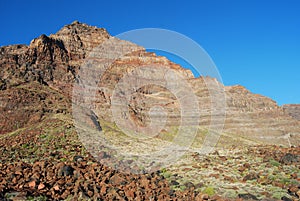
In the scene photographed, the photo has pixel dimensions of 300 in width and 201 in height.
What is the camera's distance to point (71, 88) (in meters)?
52.6

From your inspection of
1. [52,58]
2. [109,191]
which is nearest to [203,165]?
[109,191]

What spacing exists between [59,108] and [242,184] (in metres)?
25.8

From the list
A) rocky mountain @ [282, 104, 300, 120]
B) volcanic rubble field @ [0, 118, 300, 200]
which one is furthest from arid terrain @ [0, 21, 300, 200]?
rocky mountain @ [282, 104, 300, 120]

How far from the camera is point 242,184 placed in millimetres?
15758

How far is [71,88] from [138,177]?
38.4 meters

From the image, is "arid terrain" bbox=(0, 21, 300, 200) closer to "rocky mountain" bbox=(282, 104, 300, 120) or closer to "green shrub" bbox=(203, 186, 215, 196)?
"green shrub" bbox=(203, 186, 215, 196)

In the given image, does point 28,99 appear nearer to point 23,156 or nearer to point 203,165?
point 23,156

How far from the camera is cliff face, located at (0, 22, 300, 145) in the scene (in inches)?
1442

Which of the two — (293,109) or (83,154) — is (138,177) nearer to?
(83,154)

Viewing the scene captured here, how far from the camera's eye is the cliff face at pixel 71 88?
3662 cm

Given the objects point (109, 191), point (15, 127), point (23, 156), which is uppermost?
point (15, 127)

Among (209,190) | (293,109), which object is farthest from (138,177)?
(293,109)

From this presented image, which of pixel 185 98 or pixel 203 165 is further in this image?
pixel 185 98

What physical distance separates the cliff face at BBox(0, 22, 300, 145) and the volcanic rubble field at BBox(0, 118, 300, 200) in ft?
22.0
